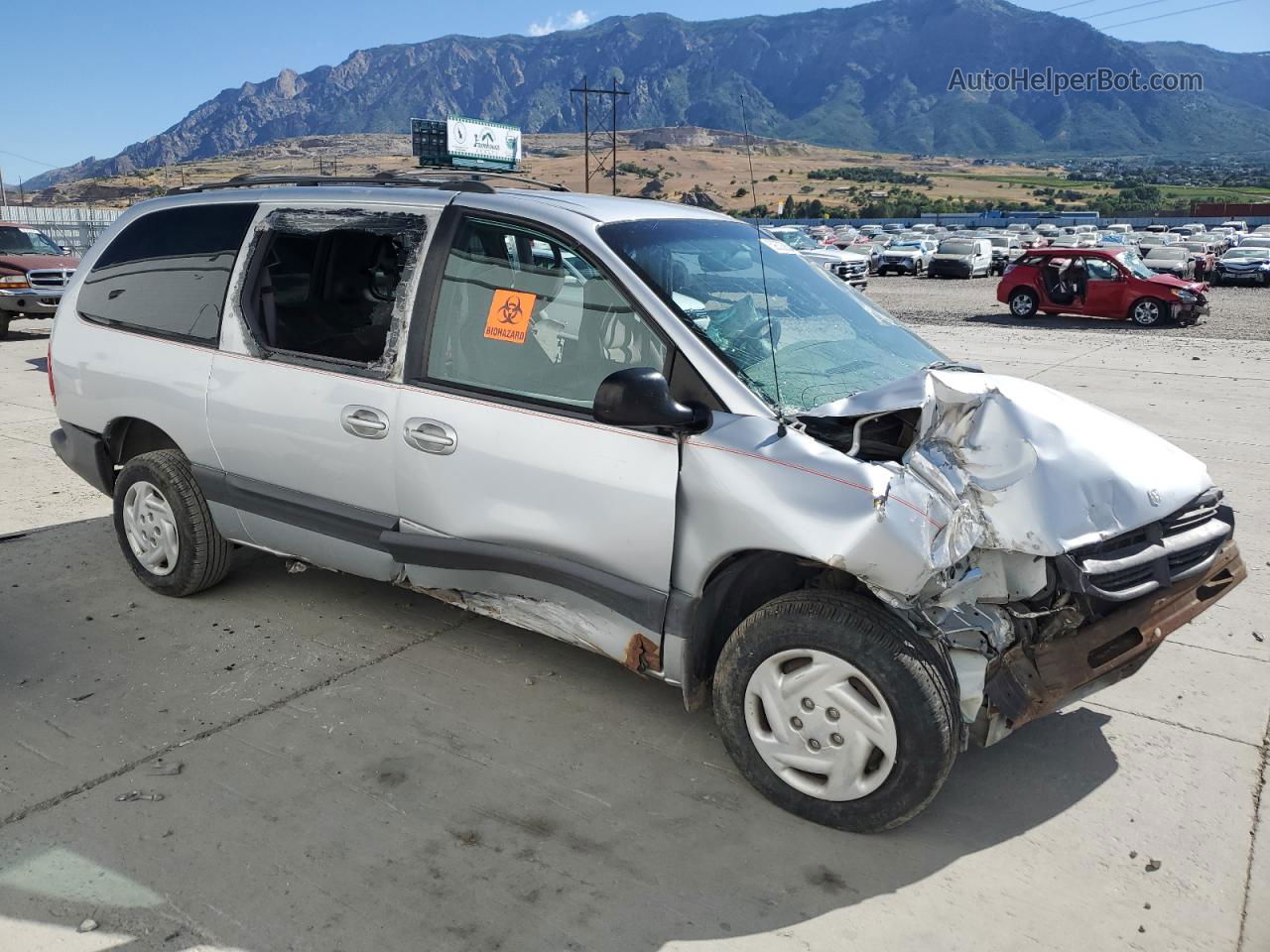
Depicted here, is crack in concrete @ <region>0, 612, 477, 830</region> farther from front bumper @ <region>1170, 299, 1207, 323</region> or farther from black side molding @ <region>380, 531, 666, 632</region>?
front bumper @ <region>1170, 299, 1207, 323</region>

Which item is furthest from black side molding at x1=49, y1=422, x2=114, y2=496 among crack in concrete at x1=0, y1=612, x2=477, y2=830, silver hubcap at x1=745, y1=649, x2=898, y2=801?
silver hubcap at x1=745, y1=649, x2=898, y2=801

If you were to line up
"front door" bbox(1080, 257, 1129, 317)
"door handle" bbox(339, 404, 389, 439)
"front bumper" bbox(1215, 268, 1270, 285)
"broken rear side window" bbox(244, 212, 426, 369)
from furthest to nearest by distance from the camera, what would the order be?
"front bumper" bbox(1215, 268, 1270, 285) < "front door" bbox(1080, 257, 1129, 317) < "broken rear side window" bbox(244, 212, 426, 369) < "door handle" bbox(339, 404, 389, 439)

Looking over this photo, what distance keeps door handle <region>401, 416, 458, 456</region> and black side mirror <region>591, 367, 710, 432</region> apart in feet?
2.48

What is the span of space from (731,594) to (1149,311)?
19706 millimetres

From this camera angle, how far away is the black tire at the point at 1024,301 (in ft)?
70.0

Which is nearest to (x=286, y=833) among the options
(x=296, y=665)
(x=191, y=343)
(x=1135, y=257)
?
(x=296, y=665)

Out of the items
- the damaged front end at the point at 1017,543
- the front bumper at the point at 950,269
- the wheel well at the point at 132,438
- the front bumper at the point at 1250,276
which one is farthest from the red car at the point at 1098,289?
the wheel well at the point at 132,438

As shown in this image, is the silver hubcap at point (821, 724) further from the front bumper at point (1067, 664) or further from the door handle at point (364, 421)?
the door handle at point (364, 421)

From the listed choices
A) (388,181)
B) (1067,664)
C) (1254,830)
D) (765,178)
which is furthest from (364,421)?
(765,178)

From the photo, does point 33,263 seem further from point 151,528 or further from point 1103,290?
point 1103,290

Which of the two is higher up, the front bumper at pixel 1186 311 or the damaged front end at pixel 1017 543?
the damaged front end at pixel 1017 543

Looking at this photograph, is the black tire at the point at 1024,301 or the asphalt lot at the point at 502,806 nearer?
the asphalt lot at the point at 502,806

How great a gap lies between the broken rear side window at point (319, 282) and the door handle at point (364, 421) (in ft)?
0.96

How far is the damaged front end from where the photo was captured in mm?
2824
